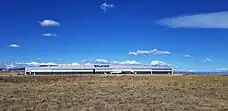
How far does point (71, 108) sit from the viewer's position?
914 inches

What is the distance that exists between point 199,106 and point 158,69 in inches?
6198

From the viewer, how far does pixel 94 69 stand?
17275cm

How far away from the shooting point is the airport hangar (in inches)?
6614

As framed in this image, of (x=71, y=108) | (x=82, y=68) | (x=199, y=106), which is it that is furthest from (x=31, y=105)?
(x=82, y=68)

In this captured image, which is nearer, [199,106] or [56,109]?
[56,109]

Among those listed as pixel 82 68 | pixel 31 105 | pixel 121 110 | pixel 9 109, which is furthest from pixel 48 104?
pixel 82 68

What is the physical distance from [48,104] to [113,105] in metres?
4.44

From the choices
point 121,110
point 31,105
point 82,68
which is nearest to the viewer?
point 121,110

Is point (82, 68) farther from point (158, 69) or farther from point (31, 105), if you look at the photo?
point (31, 105)

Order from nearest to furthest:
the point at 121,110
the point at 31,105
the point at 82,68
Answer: the point at 121,110, the point at 31,105, the point at 82,68

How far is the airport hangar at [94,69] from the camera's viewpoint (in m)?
168

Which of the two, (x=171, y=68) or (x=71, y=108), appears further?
(x=171, y=68)

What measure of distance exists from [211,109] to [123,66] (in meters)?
156

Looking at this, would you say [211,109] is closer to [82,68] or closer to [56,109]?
[56,109]
